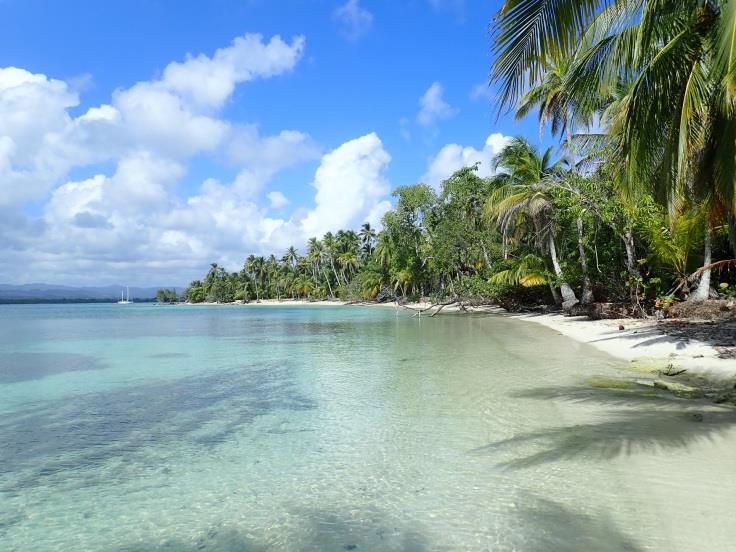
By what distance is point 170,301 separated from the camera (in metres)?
152

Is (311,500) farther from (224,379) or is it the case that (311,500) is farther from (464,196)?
(464,196)

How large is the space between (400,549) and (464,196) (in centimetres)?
3453

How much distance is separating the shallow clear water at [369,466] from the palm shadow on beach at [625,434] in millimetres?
36

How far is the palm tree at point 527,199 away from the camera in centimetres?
2472

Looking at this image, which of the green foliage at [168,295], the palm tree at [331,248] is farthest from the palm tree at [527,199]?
the green foliage at [168,295]

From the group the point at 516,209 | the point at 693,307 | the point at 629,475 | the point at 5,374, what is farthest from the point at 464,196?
the point at 629,475

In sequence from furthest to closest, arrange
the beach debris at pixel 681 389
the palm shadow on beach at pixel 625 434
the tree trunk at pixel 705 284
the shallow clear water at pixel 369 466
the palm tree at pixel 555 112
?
the palm tree at pixel 555 112, the tree trunk at pixel 705 284, the beach debris at pixel 681 389, the palm shadow on beach at pixel 625 434, the shallow clear water at pixel 369 466

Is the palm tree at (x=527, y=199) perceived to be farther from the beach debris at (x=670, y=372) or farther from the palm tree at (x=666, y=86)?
the palm tree at (x=666, y=86)

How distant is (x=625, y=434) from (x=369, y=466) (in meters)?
3.25

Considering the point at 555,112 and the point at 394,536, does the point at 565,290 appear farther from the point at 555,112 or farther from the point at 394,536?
the point at 394,536

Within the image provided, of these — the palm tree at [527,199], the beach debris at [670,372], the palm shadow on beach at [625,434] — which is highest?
the palm tree at [527,199]

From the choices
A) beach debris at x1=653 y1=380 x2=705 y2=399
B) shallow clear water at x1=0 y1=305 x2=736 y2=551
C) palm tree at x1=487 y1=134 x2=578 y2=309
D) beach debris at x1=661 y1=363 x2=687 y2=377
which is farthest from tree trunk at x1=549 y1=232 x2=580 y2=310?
beach debris at x1=653 y1=380 x2=705 y2=399

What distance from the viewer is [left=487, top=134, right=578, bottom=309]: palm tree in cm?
2472

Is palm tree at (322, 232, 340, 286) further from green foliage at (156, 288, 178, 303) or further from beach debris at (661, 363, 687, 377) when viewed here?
green foliage at (156, 288, 178, 303)
